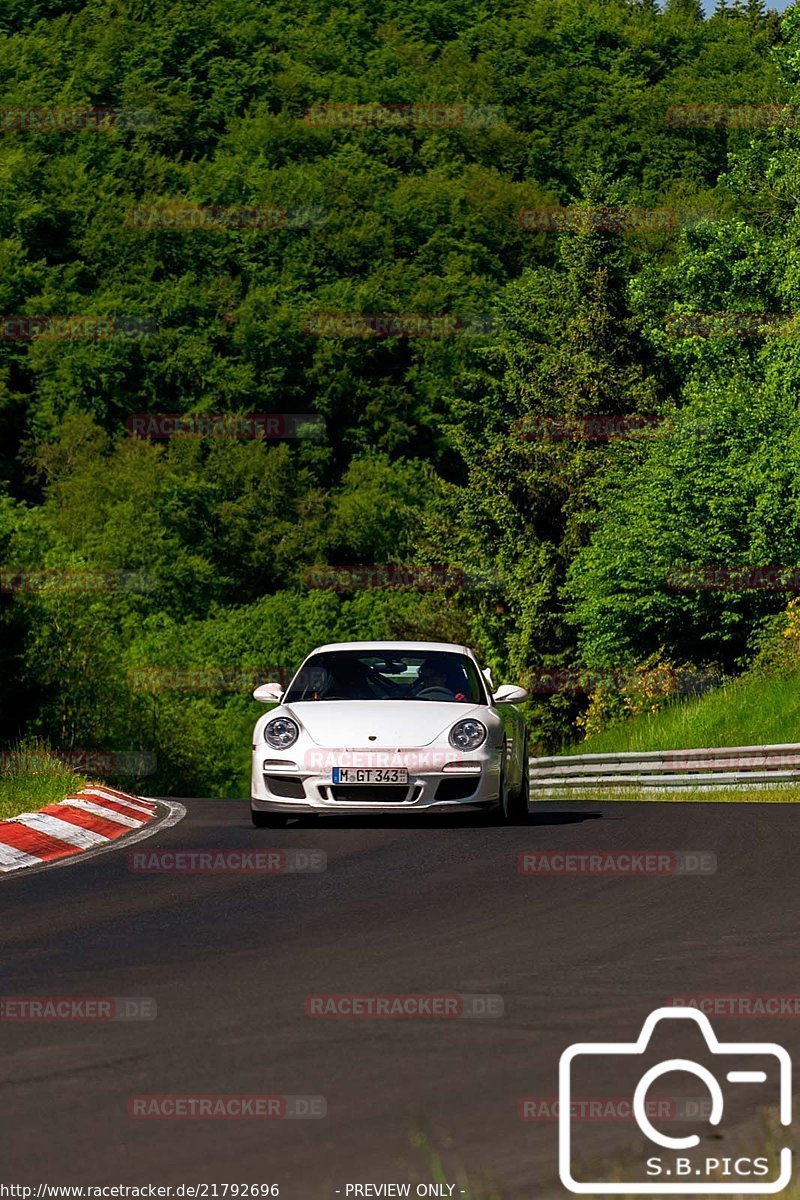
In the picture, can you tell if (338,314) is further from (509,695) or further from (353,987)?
(353,987)

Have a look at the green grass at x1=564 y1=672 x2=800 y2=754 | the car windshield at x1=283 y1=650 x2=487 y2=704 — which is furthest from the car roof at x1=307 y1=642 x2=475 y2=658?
the green grass at x1=564 y1=672 x2=800 y2=754

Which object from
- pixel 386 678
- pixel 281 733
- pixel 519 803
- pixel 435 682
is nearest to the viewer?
pixel 281 733

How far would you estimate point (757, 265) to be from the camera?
55312mm

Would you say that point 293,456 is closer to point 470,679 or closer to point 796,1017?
point 470,679

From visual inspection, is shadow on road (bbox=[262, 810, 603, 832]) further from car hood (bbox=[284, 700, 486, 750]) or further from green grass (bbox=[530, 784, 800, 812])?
green grass (bbox=[530, 784, 800, 812])

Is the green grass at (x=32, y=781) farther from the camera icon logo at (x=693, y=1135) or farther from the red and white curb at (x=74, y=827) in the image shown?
the camera icon logo at (x=693, y=1135)

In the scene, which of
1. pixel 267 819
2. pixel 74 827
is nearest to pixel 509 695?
pixel 267 819

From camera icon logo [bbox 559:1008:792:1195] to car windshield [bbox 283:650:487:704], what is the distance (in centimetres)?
964

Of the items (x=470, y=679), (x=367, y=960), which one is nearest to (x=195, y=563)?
(x=470, y=679)

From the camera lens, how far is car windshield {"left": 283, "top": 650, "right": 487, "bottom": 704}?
16406 millimetres

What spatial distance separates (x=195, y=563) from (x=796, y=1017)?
285 ft

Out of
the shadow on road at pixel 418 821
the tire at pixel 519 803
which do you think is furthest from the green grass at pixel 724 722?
the tire at pixel 519 803

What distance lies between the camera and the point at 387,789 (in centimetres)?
1542

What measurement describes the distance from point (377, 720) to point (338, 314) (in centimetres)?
7713
